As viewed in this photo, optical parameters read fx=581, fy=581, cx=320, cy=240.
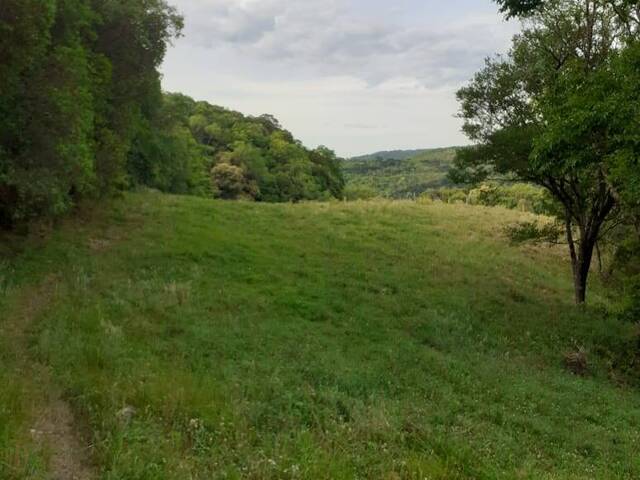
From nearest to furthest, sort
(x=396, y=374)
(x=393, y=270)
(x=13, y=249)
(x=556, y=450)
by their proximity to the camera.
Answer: (x=556, y=450), (x=396, y=374), (x=13, y=249), (x=393, y=270)

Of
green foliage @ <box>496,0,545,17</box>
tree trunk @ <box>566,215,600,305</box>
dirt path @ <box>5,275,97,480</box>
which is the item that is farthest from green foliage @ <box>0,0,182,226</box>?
tree trunk @ <box>566,215,600,305</box>

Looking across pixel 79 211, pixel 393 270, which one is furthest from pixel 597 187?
pixel 79 211

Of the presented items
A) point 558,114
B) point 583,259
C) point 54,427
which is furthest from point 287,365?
point 583,259

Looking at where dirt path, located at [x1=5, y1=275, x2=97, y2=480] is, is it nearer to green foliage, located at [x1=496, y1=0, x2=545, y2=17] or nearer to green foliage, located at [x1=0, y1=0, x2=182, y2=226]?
green foliage, located at [x1=0, y1=0, x2=182, y2=226]

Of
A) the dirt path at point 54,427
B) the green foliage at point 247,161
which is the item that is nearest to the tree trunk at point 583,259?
the dirt path at point 54,427

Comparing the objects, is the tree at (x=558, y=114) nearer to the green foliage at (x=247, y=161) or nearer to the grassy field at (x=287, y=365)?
the grassy field at (x=287, y=365)

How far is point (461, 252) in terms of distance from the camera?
2378 cm

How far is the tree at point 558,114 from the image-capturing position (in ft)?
39.3

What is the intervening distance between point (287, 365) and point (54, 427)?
4.03 m

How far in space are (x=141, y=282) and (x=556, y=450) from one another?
9.87 m

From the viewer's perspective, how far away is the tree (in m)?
12.0

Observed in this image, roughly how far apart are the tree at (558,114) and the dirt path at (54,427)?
10120 mm

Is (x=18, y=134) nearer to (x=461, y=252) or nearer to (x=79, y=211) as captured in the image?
(x=79, y=211)

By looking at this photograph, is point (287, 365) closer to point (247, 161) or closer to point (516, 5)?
point (516, 5)
